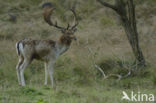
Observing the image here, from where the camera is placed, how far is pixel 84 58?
→ 14500mm

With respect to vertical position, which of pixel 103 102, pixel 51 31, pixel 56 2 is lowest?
pixel 103 102

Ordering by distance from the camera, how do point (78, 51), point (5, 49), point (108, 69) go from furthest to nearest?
point (5, 49), point (78, 51), point (108, 69)

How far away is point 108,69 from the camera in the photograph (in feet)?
47.3

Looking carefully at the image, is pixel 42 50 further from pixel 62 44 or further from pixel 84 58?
pixel 84 58

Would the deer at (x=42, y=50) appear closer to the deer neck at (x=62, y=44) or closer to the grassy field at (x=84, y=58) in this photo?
the deer neck at (x=62, y=44)

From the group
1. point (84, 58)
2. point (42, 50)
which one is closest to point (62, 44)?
point (42, 50)

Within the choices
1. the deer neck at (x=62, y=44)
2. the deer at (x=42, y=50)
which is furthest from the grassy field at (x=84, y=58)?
the deer neck at (x=62, y=44)

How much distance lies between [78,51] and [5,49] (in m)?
3.31

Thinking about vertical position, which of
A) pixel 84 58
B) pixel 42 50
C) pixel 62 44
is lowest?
pixel 84 58

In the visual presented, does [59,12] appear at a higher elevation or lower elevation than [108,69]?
higher

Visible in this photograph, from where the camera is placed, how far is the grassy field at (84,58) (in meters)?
9.44

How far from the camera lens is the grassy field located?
9441 millimetres

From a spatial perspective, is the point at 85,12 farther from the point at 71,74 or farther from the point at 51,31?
the point at 71,74

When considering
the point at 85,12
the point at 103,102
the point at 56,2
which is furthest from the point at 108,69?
the point at 85,12
